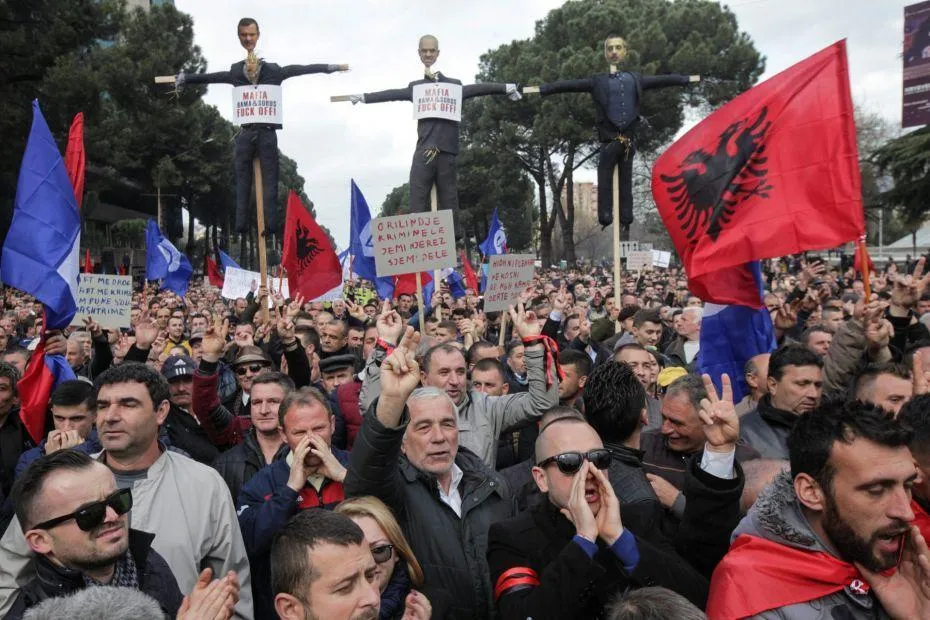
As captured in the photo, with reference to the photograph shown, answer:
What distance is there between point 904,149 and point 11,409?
27.0m

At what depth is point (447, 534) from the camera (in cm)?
321

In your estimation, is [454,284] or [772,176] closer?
[772,176]

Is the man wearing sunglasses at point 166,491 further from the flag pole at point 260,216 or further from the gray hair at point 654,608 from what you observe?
the flag pole at point 260,216

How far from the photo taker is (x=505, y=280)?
7.43 metres

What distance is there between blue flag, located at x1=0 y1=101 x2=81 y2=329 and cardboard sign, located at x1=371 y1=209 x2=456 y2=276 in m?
2.41

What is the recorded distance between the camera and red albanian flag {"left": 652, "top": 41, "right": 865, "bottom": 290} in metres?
4.69

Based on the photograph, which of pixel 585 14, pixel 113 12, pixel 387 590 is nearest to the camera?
pixel 387 590

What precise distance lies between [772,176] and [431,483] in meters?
2.86

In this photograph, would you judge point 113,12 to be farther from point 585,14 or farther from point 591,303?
point 585,14

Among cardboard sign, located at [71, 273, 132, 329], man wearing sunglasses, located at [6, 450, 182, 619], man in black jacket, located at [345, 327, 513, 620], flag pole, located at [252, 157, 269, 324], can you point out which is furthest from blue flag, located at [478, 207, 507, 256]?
man wearing sunglasses, located at [6, 450, 182, 619]

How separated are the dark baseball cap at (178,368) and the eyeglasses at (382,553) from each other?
281cm

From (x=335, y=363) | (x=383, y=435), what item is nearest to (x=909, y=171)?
(x=335, y=363)

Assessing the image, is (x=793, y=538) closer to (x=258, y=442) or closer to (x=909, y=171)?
(x=258, y=442)

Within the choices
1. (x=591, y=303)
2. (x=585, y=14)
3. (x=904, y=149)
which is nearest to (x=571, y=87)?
(x=591, y=303)
